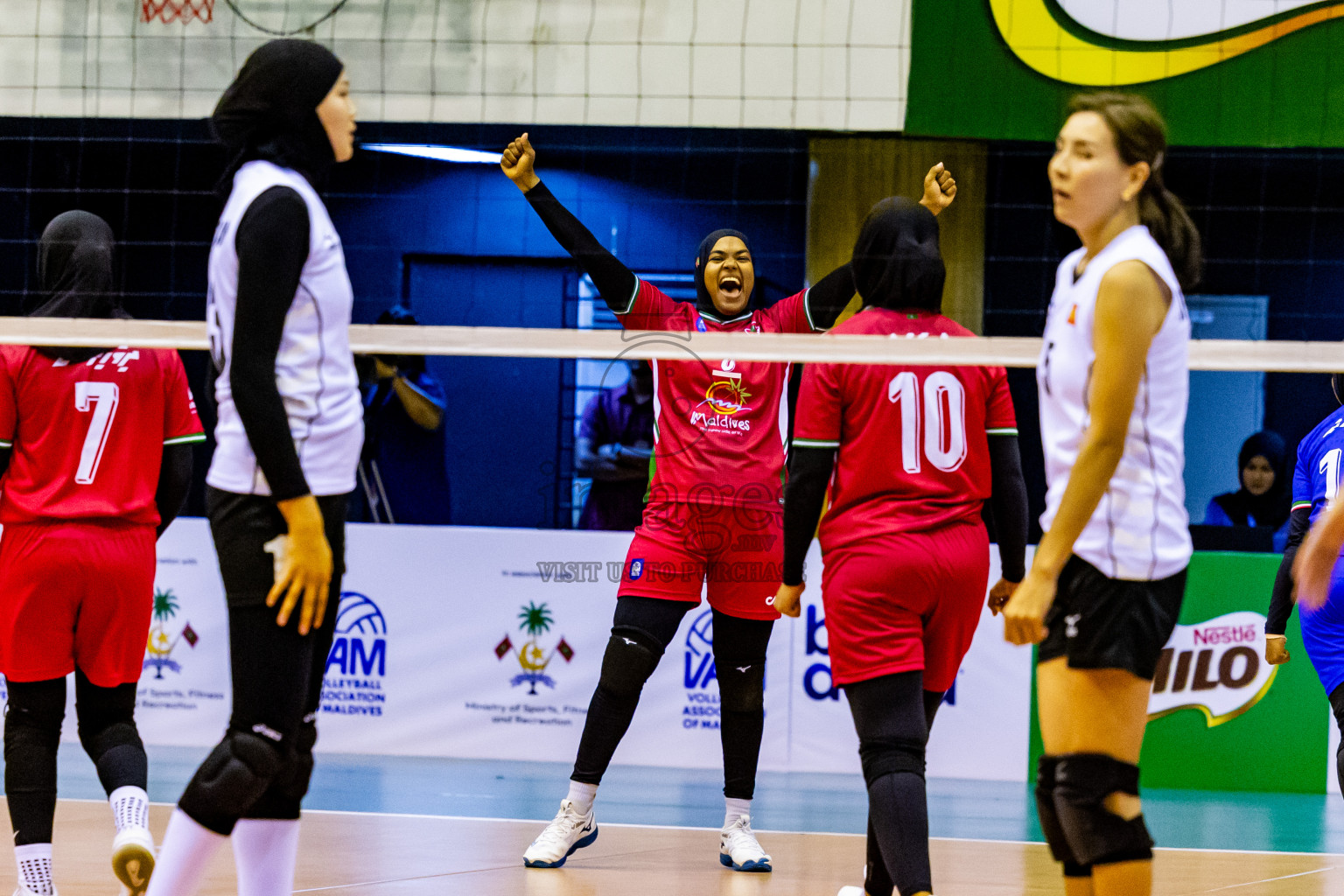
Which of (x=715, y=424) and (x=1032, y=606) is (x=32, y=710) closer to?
(x=715, y=424)

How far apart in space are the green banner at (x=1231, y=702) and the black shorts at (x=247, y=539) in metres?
4.94

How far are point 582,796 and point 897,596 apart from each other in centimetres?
162

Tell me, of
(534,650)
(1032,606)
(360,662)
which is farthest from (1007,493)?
(360,662)

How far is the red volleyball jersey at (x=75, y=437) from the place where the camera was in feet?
12.1

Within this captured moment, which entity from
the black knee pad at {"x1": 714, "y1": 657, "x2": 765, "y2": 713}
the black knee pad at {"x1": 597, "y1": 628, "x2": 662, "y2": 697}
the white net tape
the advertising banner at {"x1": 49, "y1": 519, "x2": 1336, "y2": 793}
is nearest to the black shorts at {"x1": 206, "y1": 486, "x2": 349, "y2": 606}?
the white net tape

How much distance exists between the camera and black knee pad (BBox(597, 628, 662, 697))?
455 centimetres

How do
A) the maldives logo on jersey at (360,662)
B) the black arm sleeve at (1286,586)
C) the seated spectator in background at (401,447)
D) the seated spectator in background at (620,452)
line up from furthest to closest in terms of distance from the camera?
the seated spectator in background at (401,447) < the seated spectator in background at (620,452) < the maldives logo on jersey at (360,662) < the black arm sleeve at (1286,586)

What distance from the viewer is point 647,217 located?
10.0m

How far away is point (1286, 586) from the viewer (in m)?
4.57

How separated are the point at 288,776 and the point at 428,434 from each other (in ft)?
18.2

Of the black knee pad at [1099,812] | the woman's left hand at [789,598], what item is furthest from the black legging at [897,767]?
the black knee pad at [1099,812]

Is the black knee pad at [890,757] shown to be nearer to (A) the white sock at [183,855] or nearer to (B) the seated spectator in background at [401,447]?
(A) the white sock at [183,855]

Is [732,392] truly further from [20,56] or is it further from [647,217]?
[647,217]

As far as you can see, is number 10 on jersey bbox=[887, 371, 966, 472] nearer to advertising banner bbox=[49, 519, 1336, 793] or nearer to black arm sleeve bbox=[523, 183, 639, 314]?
black arm sleeve bbox=[523, 183, 639, 314]
